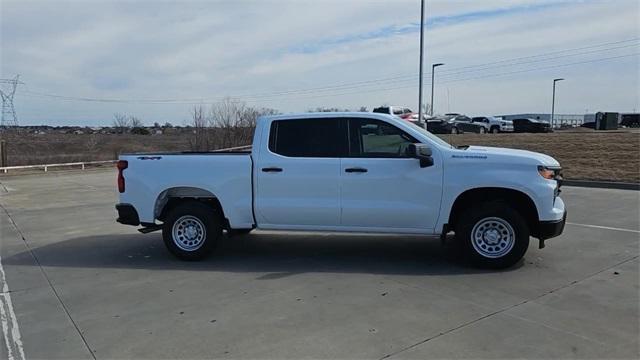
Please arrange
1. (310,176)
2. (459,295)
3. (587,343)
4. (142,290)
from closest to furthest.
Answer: (587,343) → (459,295) → (142,290) → (310,176)

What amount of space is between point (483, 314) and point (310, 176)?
2.75 metres

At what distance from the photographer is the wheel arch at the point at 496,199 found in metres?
6.34

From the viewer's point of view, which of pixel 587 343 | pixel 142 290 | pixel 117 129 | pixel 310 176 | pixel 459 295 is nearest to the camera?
pixel 587 343

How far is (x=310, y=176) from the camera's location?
663 centimetres

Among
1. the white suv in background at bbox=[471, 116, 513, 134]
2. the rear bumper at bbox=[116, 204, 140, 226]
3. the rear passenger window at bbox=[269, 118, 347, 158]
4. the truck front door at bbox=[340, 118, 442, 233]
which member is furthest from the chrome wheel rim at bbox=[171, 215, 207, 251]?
the white suv in background at bbox=[471, 116, 513, 134]

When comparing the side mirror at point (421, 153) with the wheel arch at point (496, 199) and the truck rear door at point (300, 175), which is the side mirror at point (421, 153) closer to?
the wheel arch at point (496, 199)

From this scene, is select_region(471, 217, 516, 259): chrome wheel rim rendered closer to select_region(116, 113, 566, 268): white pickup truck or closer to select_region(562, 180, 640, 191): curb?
select_region(116, 113, 566, 268): white pickup truck

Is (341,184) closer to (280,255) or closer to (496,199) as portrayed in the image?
(280,255)

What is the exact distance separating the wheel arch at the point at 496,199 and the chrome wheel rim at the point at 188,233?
328 cm

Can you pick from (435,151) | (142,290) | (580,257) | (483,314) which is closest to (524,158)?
(435,151)

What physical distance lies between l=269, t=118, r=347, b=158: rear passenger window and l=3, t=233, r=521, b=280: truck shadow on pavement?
146 cm

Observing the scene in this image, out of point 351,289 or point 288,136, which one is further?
point 288,136

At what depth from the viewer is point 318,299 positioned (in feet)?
17.5

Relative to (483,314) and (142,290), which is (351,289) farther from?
(142,290)
